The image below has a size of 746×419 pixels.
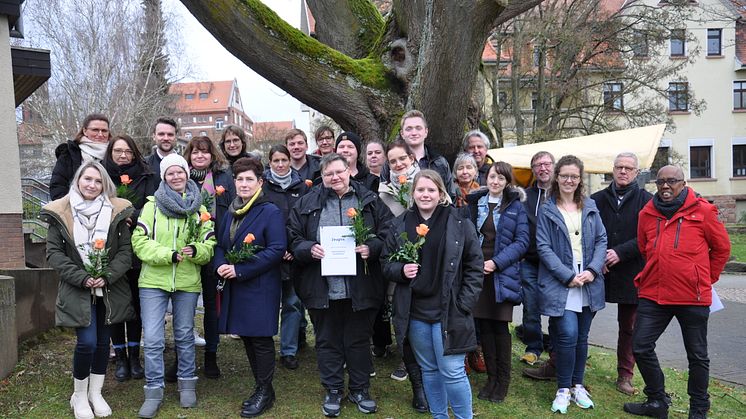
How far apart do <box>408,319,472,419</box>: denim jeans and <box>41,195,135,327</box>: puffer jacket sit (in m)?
2.31

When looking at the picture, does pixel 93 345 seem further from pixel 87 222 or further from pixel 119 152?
pixel 119 152

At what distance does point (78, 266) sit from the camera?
436 cm

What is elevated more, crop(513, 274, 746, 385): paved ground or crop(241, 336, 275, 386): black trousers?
crop(241, 336, 275, 386): black trousers

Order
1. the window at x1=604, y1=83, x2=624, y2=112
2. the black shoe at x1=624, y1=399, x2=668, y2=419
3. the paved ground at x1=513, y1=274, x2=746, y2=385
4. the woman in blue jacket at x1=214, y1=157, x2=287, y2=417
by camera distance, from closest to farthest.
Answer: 1. the woman in blue jacket at x1=214, y1=157, x2=287, y2=417
2. the black shoe at x1=624, y1=399, x2=668, y2=419
3. the paved ground at x1=513, y1=274, x2=746, y2=385
4. the window at x1=604, y1=83, x2=624, y2=112

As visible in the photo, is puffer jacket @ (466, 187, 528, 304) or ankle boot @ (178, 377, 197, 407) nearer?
ankle boot @ (178, 377, 197, 407)

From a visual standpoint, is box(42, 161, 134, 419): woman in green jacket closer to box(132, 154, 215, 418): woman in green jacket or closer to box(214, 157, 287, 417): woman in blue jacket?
box(132, 154, 215, 418): woman in green jacket

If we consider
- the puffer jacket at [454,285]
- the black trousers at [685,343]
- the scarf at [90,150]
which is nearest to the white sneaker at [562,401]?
the black trousers at [685,343]

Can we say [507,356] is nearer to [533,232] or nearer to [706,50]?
[533,232]

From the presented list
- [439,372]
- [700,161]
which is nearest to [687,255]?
[439,372]

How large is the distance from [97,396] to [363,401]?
209 centimetres

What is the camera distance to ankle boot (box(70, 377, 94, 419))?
4379 millimetres

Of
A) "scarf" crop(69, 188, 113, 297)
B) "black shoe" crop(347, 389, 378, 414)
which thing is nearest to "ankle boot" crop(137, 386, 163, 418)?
"scarf" crop(69, 188, 113, 297)

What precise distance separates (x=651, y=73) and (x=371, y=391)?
73.1 ft

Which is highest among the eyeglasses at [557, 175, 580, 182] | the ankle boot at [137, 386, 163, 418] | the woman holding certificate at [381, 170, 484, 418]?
the eyeglasses at [557, 175, 580, 182]
